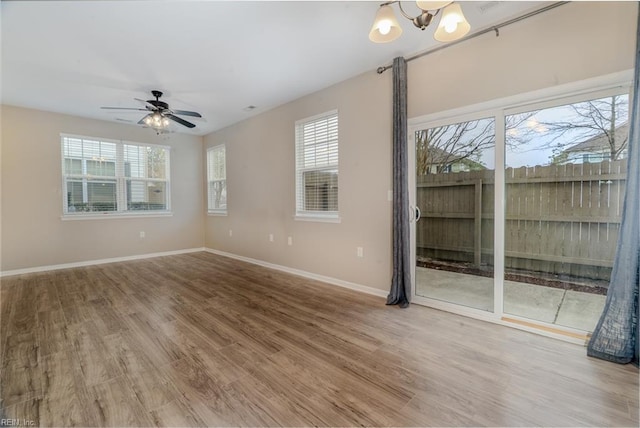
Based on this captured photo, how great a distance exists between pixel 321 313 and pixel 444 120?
97.4 inches

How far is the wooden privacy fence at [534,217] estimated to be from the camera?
7.45ft

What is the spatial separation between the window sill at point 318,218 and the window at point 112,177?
3.71 m

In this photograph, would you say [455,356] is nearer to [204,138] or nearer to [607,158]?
[607,158]

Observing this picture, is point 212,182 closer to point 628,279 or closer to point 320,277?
point 320,277

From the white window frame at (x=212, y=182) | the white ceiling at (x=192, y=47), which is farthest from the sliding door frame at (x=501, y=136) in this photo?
the white window frame at (x=212, y=182)

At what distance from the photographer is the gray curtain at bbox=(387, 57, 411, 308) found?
3.09 m

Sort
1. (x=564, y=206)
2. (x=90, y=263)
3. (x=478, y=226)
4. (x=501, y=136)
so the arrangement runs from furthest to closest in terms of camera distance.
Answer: (x=90, y=263) → (x=478, y=226) → (x=501, y=136) → (x=564, y=206)

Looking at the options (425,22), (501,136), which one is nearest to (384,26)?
(425,22)

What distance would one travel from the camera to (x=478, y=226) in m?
2.85

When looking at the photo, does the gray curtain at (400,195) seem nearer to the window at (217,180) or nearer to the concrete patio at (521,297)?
the concrete patio at (521,297)

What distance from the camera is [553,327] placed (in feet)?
7.87

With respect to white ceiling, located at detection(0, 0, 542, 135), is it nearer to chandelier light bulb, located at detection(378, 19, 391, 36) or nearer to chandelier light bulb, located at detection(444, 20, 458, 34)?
chandelier light bulb, located at detection(378, 19, 391, 36)

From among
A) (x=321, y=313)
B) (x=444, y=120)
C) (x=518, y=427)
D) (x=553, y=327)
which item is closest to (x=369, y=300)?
(x=321, y=313)

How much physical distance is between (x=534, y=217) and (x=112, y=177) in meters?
6.96
